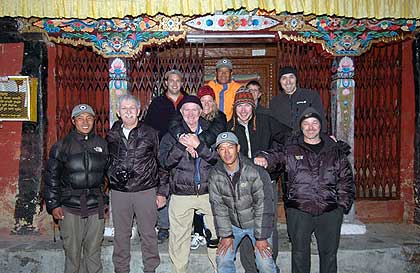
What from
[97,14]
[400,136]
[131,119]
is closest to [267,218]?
[131,119]

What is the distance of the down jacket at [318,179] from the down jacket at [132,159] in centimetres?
153

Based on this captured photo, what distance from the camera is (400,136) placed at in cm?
712

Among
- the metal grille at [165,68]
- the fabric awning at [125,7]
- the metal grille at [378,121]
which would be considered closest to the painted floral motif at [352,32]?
the fabric awning at [125,7]

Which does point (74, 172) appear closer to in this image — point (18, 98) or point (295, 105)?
point (18, 98)

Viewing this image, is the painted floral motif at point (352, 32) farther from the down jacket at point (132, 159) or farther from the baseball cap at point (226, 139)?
the down jacket at point (132, 159)

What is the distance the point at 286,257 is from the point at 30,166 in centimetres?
376

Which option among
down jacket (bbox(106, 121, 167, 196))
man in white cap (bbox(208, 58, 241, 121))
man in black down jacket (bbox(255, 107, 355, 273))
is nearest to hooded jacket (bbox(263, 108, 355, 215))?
man in black down jacket (bbox(255, 107, 355, 273))

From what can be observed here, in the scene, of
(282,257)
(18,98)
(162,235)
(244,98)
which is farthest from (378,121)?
(18,98)

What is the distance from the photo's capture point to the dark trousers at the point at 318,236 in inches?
186

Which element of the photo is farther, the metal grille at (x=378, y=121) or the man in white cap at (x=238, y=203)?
the metal grille at (x=378, y=121)

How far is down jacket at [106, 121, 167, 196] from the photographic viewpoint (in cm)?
498

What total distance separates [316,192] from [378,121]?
3156 millimetres

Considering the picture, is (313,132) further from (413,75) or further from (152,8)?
(413,75)

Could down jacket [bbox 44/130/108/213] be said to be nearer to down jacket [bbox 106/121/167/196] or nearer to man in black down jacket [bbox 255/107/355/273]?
down jacket [bbox 106/121/167/196]
